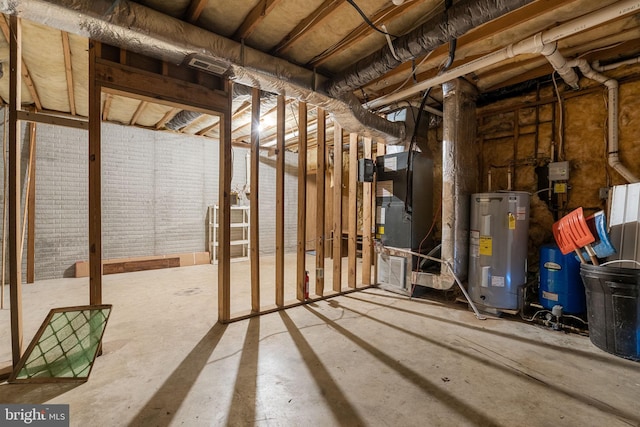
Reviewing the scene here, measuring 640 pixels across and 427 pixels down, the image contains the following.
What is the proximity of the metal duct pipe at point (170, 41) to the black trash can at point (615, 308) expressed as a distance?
2454 millimetres

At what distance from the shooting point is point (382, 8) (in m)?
2.03

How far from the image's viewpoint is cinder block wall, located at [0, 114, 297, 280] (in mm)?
4207

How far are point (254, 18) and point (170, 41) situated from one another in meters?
0.63

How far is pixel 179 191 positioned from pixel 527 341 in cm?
569

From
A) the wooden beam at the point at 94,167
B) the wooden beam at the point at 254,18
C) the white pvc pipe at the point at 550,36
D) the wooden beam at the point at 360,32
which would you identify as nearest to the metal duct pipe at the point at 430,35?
the wooden beam at the point at 360,32

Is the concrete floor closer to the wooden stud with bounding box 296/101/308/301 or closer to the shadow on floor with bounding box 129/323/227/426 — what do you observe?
the shadow on floor with bounding box 129/323/227/426

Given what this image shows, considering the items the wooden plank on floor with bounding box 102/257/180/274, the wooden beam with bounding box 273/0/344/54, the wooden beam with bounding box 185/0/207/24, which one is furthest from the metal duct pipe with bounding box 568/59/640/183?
the wooden plank on floor with bounding box 102/257/180/274

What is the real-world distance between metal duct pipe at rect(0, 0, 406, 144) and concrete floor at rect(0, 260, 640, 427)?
86.9 inches

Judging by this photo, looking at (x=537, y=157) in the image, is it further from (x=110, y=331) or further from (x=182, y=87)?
(x=110, y=331)

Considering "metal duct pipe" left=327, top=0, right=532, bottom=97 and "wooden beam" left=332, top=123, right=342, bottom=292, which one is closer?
"metal duct pipe" left=327, top=0, right=532, bottom=97

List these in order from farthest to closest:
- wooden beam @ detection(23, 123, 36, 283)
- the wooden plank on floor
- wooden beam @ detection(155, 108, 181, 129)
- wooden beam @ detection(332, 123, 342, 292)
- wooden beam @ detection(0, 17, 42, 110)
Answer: the wooden plank on floor, wooden beam @ detection(155, 108, 181, 129), wooden beam @ detection(23, 123, 36, 283), wooden beam @ detection(332, 123, 342, 292), wooden beam @ detection(0, 17, 42, 110)

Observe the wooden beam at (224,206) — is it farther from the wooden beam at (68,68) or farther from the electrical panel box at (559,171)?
the electrical panel box at (559,171)

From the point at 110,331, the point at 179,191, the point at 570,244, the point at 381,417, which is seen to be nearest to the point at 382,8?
the point at 570,244

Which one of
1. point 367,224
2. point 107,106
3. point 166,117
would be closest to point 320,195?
point 367,224
